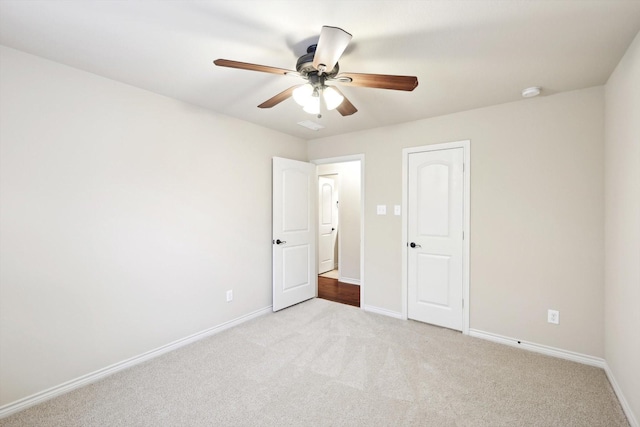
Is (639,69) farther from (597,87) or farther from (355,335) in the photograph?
(355,335)

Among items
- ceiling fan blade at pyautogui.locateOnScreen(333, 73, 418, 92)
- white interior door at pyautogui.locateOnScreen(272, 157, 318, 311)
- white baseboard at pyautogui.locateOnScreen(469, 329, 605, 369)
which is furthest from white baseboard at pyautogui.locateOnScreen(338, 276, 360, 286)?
ceiling fan blade at pyautogui.locateOnScreen(333, 73, 418, 92)

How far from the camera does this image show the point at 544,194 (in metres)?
2.65

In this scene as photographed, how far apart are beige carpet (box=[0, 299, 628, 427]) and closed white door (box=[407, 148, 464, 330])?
40 cm

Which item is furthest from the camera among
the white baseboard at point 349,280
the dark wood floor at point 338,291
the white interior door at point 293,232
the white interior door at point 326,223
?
the white interior door at point 326,223

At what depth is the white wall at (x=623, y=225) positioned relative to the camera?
5.72 ft

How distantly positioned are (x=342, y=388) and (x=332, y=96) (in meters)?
2.13

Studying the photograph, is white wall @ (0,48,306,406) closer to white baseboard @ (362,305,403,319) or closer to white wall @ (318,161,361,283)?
white baseboard @ (362,305,403,319)

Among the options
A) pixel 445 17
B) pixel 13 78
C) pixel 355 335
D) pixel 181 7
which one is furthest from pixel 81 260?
pixel 445 17

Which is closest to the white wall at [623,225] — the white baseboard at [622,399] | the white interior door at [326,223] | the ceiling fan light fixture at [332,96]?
the white baseboard at [622,399]

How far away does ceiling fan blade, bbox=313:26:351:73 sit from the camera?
1360mm

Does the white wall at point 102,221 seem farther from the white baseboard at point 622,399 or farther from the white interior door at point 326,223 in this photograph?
the white baseboard at point 622,399

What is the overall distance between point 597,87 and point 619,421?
97.7 inches

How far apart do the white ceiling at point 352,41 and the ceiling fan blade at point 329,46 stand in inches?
8.3

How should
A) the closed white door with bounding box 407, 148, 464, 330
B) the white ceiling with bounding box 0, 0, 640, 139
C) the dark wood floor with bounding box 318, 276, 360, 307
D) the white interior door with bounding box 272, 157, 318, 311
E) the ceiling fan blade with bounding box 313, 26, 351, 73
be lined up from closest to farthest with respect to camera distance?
1. the ceiling fan blade with bounding box 313, 26, 351, 73
2. the white ceiling with bounding box 0, 0, 640, 139
3. the closed white door with bounding box 407, 148, 464, 330
4. the white interior door with bounding box 272, 157, 318, 311
5. the dark wood floor with bounding box 318, 276, 360, 307
